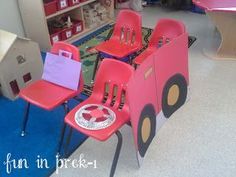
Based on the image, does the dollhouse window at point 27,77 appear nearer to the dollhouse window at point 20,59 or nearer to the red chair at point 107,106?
the dollhouse window at point 20,59

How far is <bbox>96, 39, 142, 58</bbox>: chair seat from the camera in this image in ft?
6.80

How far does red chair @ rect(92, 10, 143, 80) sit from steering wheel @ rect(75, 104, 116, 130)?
67cm

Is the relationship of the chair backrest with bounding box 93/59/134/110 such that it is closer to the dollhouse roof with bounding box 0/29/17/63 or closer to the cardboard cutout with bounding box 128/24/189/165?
the cardboard cutout with bounding box 128/24/189/165

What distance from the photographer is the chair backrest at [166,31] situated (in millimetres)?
1960

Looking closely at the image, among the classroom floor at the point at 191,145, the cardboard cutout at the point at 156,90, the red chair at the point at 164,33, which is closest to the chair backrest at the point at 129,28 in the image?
the red chair at the point at 164,33

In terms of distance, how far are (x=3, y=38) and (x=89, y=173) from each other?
129 centimetres

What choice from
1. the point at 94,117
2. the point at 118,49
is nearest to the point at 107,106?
the point at 94,117

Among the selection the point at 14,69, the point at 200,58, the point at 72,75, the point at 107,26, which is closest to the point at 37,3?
the point at 14,69

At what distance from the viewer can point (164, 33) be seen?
2.07 meters

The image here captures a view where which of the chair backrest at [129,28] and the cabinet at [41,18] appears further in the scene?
→ the cabinet at [41,18]

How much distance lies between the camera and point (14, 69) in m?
2.10

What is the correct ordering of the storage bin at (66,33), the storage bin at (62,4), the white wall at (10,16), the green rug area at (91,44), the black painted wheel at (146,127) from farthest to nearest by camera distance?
the storage bin at (66,33) → the storage bin at (62,4) → the white wall at (10,16) → the green rug area at (91,44) → the black painted wheel at (146,127)

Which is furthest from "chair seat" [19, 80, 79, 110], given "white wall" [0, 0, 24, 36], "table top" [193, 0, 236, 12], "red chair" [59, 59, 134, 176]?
"table top" [193, 0, 236, 12]

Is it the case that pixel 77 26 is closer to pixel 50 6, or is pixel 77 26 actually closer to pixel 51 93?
pixel 50 6
